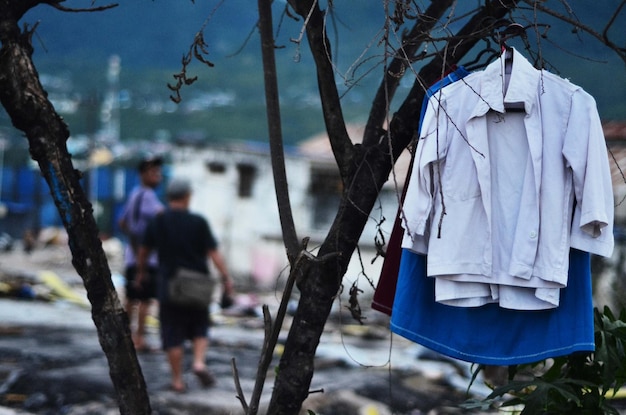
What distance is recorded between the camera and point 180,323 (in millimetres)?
6441

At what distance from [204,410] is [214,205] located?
11.5 meters

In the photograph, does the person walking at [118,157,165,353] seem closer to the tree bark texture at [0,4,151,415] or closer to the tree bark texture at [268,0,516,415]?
the tree bark texture at [0,4,151,415]

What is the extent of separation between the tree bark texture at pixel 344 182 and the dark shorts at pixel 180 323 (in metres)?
3.70

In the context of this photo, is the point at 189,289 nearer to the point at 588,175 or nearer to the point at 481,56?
the point at 481,56

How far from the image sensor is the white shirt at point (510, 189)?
2719mm

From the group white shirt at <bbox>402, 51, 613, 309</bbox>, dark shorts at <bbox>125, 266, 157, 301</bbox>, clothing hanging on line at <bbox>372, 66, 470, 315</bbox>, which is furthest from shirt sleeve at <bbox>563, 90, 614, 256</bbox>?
dark shorts at <bbox>125, 266, 157, 301</bbox>

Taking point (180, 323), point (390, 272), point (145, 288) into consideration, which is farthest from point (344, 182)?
point (145, 288)

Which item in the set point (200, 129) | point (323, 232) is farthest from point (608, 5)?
point (200, 129)

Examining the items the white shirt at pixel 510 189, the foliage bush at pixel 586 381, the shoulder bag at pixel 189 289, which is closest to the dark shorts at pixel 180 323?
the shoulder bag at pixel 189 289

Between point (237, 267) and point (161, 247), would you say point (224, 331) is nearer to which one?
point (161, 247)

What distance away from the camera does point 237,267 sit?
16141 mm

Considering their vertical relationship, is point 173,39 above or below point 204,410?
above

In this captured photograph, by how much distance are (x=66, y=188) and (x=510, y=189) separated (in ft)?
4.91

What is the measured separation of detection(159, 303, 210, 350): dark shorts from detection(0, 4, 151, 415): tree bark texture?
355 cm
